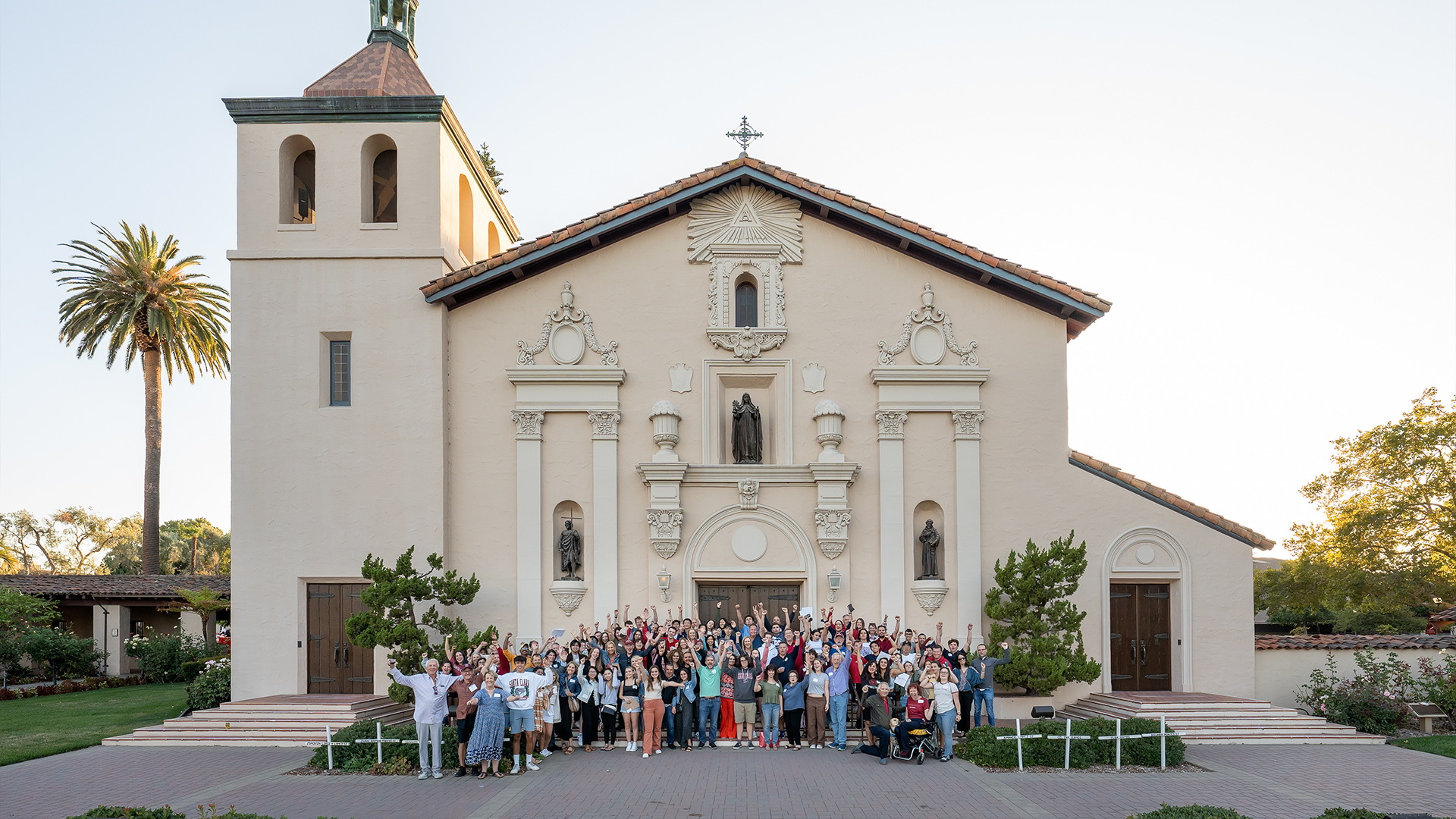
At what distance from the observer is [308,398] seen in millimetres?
20312

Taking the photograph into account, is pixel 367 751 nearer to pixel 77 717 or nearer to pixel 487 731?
pixel 487 731

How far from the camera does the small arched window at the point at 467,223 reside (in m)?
23.7

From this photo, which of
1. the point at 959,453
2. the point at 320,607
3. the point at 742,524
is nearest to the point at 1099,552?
the point at 959,453

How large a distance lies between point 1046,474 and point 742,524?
6.27 metres

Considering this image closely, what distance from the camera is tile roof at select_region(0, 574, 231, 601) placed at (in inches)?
1277

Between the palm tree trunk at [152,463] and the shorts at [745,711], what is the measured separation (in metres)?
30.6

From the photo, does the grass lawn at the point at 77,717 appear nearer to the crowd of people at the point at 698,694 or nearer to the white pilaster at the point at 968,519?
the crowd of people at the point at 698,694

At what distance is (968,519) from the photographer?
20422 mm

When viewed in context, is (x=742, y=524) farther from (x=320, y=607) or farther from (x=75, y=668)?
(x=75, y=668)

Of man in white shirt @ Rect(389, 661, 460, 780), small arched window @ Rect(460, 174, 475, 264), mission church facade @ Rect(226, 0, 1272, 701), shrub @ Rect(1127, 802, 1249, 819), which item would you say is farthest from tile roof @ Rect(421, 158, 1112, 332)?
shrub @ Rect(1127, 802, 1249, 819)

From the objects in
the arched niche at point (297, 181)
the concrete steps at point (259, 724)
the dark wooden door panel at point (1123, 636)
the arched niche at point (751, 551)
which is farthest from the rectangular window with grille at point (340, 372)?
the dark wooden door panel at point (1123, 636)

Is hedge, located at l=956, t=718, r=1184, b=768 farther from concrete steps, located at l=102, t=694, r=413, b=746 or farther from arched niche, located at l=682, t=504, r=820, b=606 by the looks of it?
concrete steps, located at l=102, t=694, r=413, b=746

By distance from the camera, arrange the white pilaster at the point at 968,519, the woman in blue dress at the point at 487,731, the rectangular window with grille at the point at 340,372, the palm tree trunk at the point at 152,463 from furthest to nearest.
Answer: the palm tree trunk at the point at 152,463 → the rectangular window with grille at the point at 340,372 → the white pilaster at the point at 968,519 → the woman in blue dress at the point at 487,731

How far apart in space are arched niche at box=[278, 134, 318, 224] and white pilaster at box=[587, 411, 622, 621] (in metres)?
7.65
